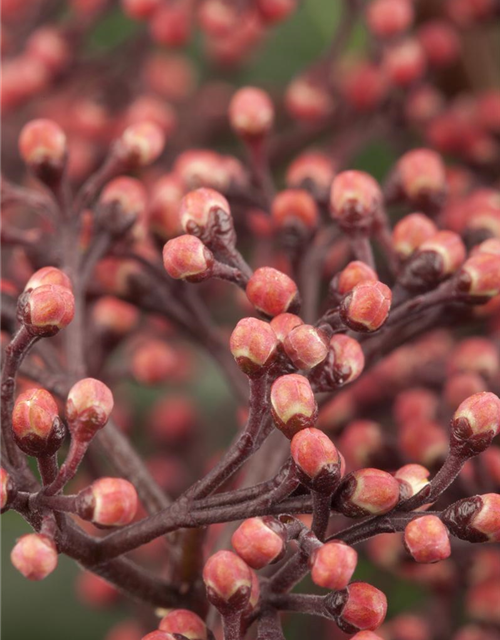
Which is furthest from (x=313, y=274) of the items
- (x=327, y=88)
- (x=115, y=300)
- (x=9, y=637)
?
(x=9, y=637)

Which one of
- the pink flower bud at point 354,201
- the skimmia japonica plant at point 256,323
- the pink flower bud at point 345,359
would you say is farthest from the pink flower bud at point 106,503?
the pink flower bud at point 354,201

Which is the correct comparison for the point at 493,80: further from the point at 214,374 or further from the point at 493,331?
the point at 214,374

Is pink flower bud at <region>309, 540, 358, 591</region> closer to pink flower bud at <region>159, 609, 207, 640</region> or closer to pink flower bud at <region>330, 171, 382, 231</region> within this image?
pink flower bud at <region>159, 609, 207, 640</region>

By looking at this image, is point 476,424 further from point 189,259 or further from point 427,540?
point 189,259

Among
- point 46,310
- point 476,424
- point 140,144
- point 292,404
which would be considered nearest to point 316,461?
point 292,404

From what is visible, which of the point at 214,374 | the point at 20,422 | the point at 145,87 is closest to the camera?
→ the point at 20,422

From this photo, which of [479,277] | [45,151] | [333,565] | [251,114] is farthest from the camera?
[251,114]

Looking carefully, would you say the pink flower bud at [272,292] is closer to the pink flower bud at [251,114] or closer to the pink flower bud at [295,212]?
the pink flower bud at [295,212]
